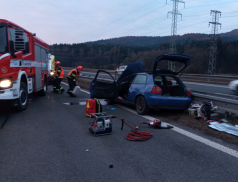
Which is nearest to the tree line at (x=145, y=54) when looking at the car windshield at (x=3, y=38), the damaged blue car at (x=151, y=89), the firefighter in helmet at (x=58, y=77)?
the firefighter in helmet at (x=58, y=77)

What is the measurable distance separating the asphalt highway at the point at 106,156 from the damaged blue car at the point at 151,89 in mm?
1297

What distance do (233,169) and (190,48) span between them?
169 ft

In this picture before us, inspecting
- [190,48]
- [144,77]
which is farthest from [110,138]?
[190,48]

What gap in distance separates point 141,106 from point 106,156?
12.3 feet

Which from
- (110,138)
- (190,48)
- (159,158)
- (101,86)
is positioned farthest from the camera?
(190,48)

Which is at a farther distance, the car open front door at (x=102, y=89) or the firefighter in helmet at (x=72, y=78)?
the firefighter in helmet at (x=72, y=78)

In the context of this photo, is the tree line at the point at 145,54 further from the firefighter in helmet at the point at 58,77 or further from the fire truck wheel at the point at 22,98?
the fire truck wheel at the point at 22,98

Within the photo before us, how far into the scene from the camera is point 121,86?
9672 mm

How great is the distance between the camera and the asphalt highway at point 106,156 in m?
3.61

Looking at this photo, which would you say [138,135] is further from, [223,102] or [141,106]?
[223,102]

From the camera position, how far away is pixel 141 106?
312 inches

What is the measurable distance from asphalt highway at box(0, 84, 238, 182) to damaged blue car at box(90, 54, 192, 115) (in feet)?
4.25

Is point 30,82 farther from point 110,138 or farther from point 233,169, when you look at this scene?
point 233,169

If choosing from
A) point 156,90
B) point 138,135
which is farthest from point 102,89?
point 138,135
